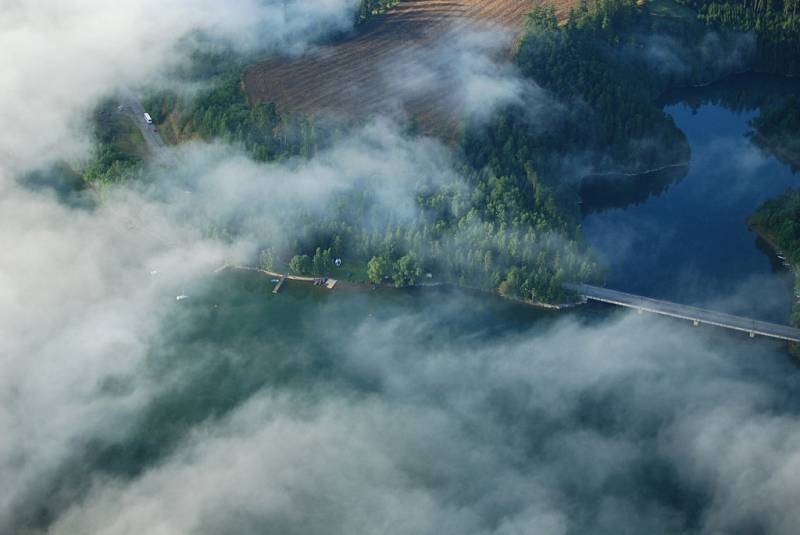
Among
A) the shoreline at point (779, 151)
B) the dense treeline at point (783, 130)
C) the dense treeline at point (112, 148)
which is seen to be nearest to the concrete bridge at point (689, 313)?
the shoreline at point (779, 151)

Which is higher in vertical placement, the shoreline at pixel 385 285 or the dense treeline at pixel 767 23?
the dense treeline at pixel 767 23

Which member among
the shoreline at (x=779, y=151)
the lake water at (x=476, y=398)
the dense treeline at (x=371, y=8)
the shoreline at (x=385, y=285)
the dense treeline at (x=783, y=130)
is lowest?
the lake water at (x=476, y=398)

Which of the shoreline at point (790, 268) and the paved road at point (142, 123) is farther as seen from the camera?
the paved road at point (142, 123)

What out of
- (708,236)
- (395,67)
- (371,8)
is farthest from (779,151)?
(371,8)

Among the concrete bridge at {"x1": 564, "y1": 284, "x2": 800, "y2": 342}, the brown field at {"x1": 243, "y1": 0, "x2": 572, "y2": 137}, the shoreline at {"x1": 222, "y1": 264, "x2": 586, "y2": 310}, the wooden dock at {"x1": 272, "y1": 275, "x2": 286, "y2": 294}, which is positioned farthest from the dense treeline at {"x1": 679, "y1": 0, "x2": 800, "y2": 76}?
the wooden dock at {"x1": 272, "y1": 275, "x2": 286, "y2": 294}

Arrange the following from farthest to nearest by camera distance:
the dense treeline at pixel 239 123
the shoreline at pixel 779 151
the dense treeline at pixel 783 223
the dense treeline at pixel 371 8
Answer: the dense treeline at pixel 371 8, the shoreline at pixel 779 151, the dense treeline at pixel 239 123, the dense treeline at pixel 783 223

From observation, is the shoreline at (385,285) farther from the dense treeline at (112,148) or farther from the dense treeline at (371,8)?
the dense treeline at (371,8)
